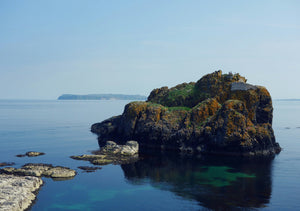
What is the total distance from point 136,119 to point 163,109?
825 centimetres

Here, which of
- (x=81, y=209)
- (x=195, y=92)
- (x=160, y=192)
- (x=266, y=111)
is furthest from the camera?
(x=195, y=92)

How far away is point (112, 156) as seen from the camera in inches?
2559

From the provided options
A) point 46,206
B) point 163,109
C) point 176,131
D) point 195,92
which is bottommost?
point 46,206

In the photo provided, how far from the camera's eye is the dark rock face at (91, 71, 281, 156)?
67.9 metres

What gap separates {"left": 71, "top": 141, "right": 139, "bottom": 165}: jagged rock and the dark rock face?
8671 millimetres

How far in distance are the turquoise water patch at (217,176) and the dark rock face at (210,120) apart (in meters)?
13.5

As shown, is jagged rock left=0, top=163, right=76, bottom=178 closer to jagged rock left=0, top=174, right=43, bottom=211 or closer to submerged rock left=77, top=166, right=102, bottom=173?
submerged rock left=77, top=166, right=102, bottom=173

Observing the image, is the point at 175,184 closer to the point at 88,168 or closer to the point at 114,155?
the point at 88,168

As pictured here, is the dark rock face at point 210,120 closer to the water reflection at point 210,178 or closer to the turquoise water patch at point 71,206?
the water reflection at point 210,178

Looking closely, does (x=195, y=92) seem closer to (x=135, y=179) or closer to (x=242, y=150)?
(x=242, y=150)

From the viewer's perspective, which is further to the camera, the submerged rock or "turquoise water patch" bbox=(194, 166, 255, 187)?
the submerged rock

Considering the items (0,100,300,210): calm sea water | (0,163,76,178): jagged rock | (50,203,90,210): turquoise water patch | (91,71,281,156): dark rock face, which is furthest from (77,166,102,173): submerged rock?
(91,71,281,156): dark rock face

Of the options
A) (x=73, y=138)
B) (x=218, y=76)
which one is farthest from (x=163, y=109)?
(x=73, y=138)

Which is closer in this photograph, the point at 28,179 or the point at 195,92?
the point at 28,179
